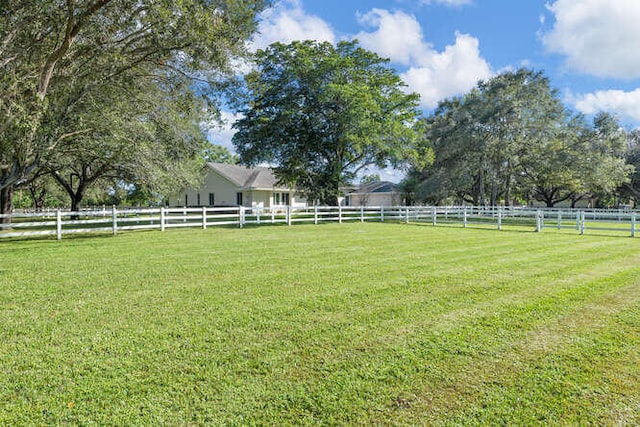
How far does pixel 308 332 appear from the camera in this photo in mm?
3816

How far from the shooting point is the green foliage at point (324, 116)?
854 inches

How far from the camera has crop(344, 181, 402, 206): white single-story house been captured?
43656 mm

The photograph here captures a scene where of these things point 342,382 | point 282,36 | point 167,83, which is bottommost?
point 342,382

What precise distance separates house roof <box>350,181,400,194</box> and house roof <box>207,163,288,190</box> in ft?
47.1

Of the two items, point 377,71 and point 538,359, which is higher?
point 377,71

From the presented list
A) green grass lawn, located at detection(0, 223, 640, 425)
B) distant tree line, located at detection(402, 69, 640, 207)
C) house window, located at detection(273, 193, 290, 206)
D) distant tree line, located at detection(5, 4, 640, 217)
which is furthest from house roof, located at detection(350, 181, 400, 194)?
green grass lawn, located at detection(0, 223, 640, 425)

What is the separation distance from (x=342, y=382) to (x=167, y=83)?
38.8 ft

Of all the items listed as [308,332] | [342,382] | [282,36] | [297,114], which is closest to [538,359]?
[342,382]

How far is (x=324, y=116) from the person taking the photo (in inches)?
926

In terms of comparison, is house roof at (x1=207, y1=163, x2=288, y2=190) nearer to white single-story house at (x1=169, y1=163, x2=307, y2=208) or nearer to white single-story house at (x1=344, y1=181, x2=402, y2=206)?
white single-story house at (x1=169, y1=163, x2=307, y2=208)

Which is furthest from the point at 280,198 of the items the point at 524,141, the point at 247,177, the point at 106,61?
the point at 106,61

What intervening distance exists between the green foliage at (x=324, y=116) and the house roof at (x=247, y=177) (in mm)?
8124

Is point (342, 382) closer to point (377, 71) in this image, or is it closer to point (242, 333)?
point (242, 333)

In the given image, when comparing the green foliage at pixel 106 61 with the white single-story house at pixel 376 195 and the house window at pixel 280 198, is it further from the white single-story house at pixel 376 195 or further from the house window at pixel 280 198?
the white single-story house at pixel 376 195
